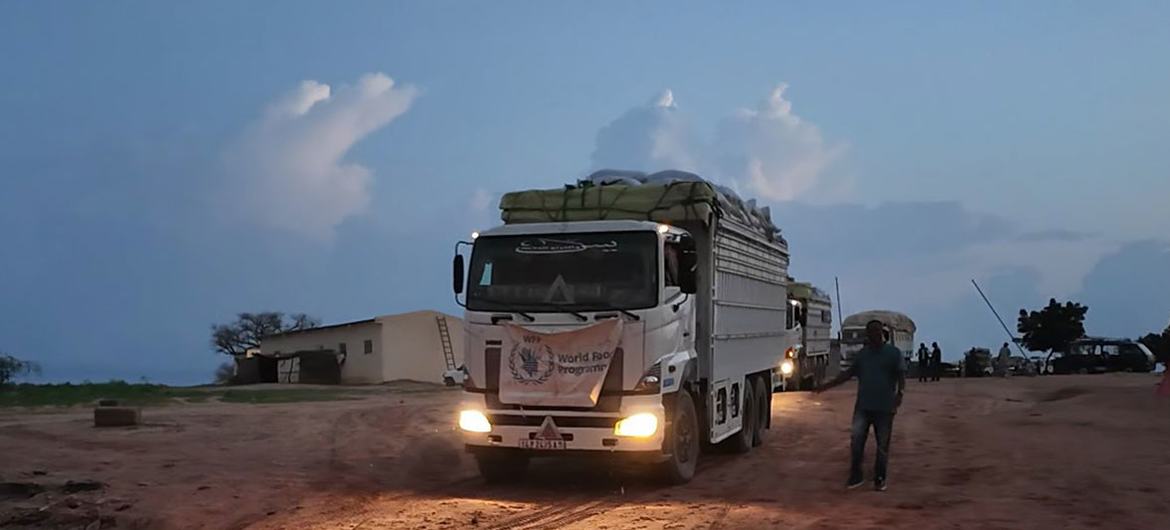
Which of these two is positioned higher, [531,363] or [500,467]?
[531,363]

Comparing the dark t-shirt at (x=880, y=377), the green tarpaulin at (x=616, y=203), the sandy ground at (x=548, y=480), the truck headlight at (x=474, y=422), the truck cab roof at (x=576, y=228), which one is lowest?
the sandy ground at (x=548, y=480)

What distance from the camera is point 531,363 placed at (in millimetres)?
11633

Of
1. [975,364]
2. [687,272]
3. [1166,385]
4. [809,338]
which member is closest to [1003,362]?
[975,364]

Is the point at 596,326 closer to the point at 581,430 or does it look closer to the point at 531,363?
the point at 531,363

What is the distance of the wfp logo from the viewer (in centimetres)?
1155

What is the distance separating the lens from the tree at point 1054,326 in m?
64.9

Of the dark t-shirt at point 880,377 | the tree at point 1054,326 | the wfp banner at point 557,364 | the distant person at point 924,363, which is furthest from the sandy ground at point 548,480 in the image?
the tree at point 1054,326

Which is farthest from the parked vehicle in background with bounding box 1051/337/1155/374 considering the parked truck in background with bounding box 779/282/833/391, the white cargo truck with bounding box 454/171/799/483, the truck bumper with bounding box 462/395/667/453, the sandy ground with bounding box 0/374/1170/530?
the truck bumper with bounding box 462/395/667/453

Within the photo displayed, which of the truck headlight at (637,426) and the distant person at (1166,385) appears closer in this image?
the truck headlight at (637,426)

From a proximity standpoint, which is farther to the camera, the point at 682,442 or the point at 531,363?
the point at 682,442

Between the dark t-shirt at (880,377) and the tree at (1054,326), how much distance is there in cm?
5847

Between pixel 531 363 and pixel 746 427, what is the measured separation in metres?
5.67

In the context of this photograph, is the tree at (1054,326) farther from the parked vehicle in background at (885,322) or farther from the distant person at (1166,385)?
the distant person at (1166,385)

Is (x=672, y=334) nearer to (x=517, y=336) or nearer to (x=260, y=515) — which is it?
(x=517, y=336)
